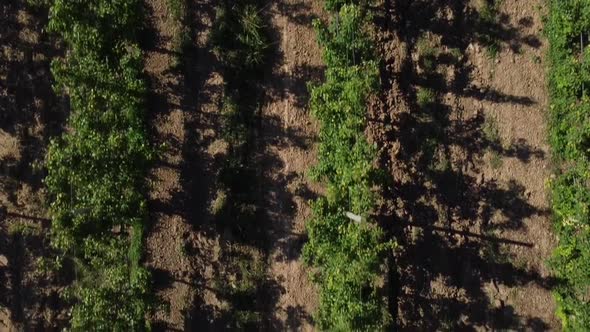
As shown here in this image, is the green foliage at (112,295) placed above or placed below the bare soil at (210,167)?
below

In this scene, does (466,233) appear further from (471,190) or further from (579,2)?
(579,2)

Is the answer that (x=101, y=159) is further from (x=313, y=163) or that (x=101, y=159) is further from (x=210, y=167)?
(x=313, y=163)

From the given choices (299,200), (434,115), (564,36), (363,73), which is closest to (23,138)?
(299,200)

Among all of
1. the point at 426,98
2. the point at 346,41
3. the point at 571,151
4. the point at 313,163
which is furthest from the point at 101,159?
the point at 571,151

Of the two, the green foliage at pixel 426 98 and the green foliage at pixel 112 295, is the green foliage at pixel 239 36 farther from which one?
the green foliage at pixel 112 295

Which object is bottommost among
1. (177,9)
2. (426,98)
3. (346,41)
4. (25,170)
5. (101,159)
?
(101,159)

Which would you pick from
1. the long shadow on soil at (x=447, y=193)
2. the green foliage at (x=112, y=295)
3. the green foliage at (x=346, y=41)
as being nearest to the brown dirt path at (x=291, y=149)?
the green foliage at (x=346, y=41)
